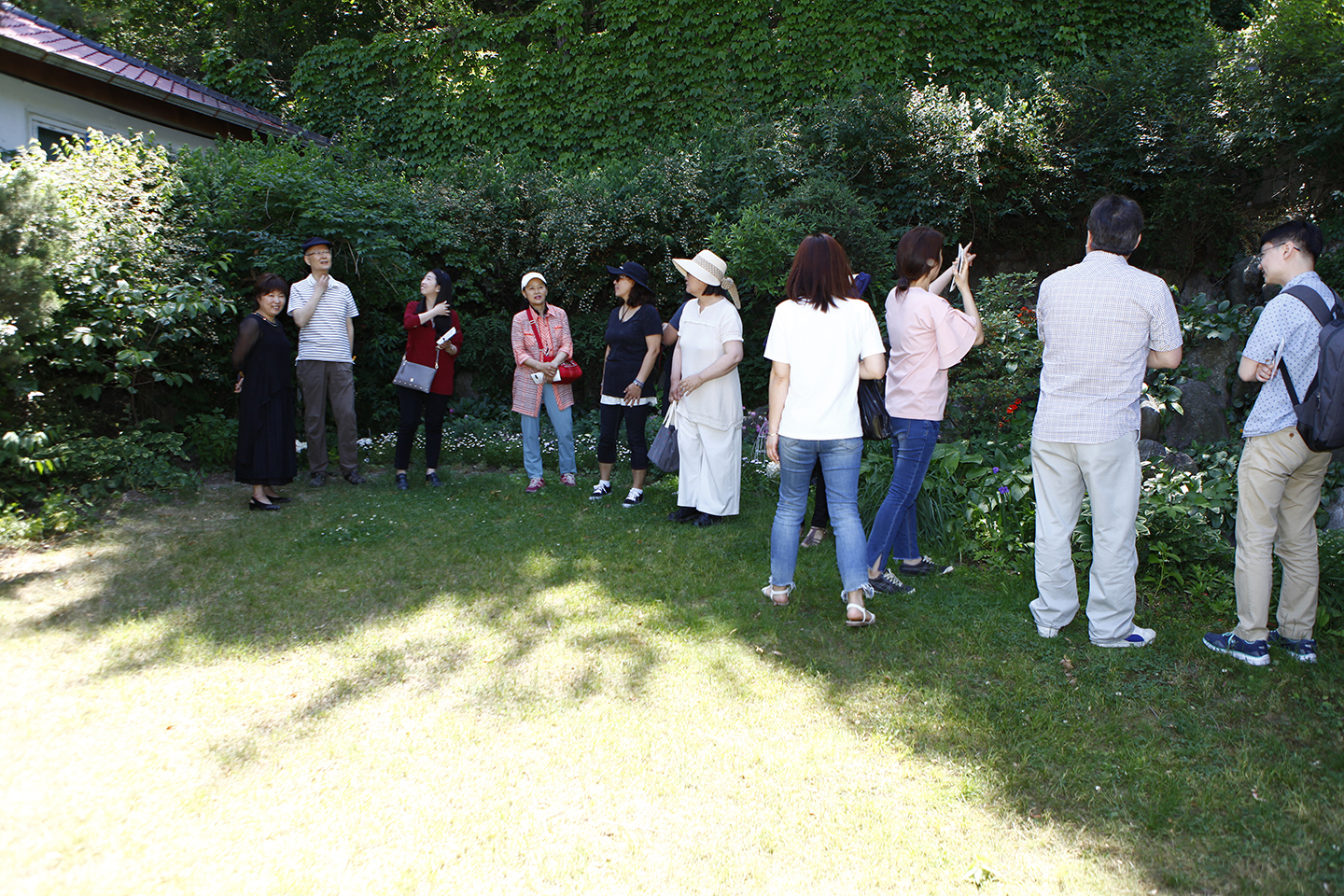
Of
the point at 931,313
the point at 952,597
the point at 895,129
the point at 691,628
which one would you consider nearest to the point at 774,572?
the point at 691,628

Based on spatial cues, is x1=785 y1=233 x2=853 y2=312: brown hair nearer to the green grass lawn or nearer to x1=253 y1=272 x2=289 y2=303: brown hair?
the green grass lawn

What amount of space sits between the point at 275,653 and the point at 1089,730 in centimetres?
362

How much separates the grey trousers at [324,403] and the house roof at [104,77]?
5813 mm

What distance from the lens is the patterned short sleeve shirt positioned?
363 cm

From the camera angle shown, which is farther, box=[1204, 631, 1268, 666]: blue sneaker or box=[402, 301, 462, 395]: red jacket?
box=[402, 301, 462, 395]: red jacket

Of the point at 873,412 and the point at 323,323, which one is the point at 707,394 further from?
the point at 323,323

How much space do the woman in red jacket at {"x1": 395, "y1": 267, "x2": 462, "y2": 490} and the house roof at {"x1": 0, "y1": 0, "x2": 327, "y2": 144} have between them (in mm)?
5791

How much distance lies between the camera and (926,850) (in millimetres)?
2516

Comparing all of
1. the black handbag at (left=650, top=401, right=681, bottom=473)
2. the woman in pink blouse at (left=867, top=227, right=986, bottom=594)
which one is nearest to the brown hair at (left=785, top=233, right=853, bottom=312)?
the woman in pink blouse at (left=867, top=227, right=986, bottom=594)

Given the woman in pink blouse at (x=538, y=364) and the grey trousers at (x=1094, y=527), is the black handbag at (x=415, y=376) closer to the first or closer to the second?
the woman in pink blouse at (x=538, y=364)

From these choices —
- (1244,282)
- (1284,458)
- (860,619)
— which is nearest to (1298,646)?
(1284,458)

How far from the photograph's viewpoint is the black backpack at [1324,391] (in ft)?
10.8

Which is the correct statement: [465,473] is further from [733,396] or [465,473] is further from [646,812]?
[646,812]

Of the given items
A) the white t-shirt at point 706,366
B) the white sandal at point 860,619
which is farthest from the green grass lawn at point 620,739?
the white t-shirt at point 706,366
